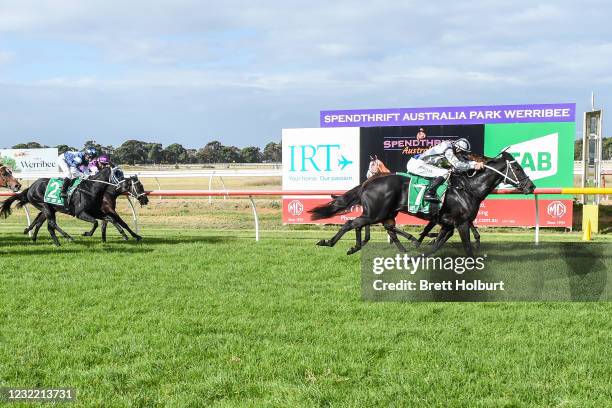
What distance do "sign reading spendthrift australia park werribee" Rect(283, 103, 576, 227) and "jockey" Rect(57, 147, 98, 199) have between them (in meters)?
5.18

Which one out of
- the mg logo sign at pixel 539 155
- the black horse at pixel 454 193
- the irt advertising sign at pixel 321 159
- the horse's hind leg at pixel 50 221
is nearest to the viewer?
the black horse at pixel 454 193

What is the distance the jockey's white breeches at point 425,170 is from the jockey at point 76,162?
6.42 meters

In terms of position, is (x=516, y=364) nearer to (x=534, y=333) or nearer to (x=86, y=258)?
(x=534, y=333)

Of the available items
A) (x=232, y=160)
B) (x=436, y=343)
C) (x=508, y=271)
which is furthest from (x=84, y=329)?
(x=232, y=160)

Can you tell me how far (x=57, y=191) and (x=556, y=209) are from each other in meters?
10.4

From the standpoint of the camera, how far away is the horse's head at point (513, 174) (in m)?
7.94

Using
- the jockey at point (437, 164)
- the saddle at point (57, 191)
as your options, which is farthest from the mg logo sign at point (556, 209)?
the saddle at point (57, 191)

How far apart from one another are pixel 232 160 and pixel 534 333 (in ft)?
322

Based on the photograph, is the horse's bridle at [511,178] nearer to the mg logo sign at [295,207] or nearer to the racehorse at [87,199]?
the racehorse at [87,199]

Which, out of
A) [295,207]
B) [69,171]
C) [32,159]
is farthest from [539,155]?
[32,159]

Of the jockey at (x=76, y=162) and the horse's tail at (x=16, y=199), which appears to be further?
the horse's tail at (x=16, y=199)

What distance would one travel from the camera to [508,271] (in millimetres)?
7477

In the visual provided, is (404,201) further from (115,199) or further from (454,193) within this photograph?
(115,199)

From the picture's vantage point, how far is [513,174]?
8000mm
